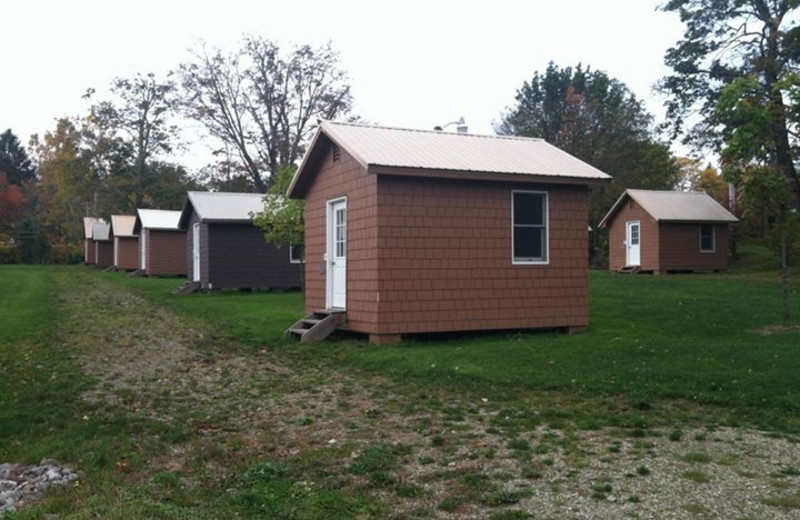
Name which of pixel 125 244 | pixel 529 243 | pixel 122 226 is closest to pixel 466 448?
pixel 529 243

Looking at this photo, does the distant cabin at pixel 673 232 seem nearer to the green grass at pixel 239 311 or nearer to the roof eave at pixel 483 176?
the green grass at pixel 239 311

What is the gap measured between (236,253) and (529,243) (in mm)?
15317

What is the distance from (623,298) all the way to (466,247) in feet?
26.6

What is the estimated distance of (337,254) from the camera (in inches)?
590

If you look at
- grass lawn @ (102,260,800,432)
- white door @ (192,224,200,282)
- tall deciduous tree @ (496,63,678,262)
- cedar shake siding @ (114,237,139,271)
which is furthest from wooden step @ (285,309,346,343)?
cedar shake siding @ (114,237,139,271)

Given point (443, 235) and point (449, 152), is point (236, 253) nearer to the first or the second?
point (449, 152)

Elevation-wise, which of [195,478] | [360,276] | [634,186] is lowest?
[195,478]

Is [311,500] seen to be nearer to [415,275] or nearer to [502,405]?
[502,405]

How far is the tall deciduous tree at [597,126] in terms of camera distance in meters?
44.6

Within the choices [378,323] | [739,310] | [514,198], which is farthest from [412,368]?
[739,310]

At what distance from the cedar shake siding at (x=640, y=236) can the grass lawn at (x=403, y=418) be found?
1601 cm

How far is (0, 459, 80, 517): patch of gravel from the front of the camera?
5.40 m

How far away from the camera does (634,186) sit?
4544 centimetres

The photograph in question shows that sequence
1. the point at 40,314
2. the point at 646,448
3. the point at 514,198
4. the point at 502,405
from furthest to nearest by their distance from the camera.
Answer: the point at 40,314 < the point at 514,198 < the point at 502,405 < the point at 646,448
